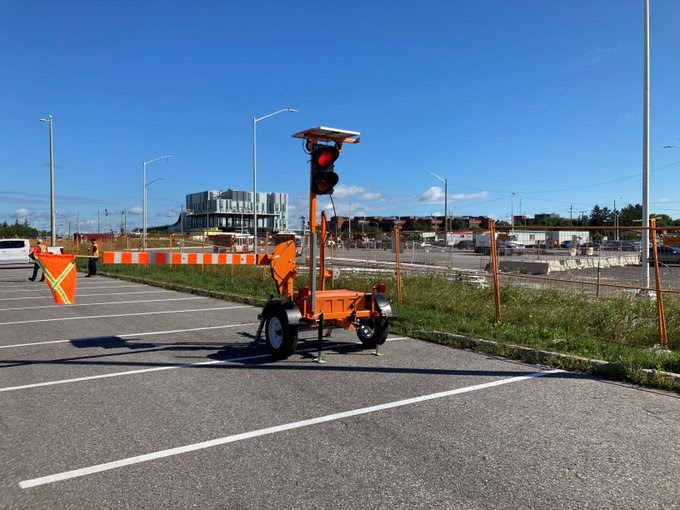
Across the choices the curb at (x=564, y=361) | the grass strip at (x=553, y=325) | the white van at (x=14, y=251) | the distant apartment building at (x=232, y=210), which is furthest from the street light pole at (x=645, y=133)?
the distant apartment building at (x=232, y=210)

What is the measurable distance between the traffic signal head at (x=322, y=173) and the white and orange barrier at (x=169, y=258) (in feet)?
5.44

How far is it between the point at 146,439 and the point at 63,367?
134 inches

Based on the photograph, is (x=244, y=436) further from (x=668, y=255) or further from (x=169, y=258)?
(x=668, y=255)

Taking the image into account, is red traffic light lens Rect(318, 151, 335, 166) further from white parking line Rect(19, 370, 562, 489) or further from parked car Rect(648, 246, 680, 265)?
parked car Rect(648, 246, 680, 265)

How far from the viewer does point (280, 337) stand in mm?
7676

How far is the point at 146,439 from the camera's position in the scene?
4.70 metres

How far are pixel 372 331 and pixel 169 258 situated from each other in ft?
12.2

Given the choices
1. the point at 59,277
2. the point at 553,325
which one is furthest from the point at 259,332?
the point at 553,325

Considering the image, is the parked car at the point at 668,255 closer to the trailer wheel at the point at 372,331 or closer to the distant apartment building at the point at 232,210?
the trailer wheel at the point at 372,331

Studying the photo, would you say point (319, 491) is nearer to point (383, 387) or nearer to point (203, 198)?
point (383, 387)

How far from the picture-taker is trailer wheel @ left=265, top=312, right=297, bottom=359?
24.4ft

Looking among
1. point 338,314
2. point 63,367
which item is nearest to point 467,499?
point 338,314

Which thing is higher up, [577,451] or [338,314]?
[338,314]

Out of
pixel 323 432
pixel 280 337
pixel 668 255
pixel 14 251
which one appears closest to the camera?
pixel 323 432
